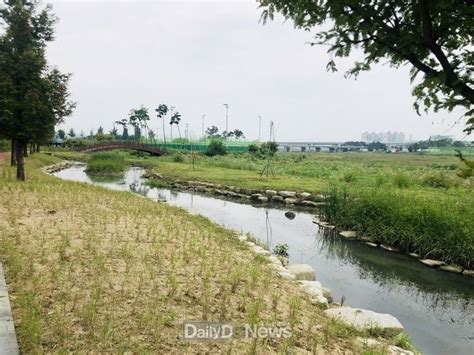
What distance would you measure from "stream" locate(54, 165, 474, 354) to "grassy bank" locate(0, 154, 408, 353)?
230 cm

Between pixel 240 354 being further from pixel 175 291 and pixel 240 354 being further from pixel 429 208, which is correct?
pixel 429 208

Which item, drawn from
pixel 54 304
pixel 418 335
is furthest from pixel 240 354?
pixel 418 335

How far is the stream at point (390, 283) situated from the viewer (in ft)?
21.2

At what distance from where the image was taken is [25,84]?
14000 millimetres

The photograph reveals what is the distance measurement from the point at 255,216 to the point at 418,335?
970cm

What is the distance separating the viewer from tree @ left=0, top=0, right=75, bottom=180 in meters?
13.6

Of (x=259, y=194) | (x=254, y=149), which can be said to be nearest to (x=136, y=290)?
(x=259, y=194)

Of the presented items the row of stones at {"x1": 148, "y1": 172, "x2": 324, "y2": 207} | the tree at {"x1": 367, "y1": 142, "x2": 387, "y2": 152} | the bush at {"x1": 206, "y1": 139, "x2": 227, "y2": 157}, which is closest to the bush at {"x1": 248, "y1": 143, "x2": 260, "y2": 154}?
the bush at {"x1": 206, "y1": 139, "x2": 227, "y2": 157}

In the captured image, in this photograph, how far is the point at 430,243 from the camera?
10.0 meters

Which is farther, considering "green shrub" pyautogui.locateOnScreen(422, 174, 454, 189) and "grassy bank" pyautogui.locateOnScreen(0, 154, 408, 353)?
"green shrub" pyautogui.locateOnScreen(422, 174, 454, 189)

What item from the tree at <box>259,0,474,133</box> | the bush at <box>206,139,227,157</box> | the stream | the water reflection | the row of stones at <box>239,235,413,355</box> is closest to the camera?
the tree at <box>259,0,474,133</box>

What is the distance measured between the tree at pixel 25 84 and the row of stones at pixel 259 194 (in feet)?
30.9

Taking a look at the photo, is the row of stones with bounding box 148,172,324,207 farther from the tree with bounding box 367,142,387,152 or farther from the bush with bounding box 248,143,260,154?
the tree with bounding box 367,142,387,152

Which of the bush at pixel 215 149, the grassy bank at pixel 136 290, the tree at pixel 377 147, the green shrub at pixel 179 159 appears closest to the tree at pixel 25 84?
the grassy bank at pixel 136 290
